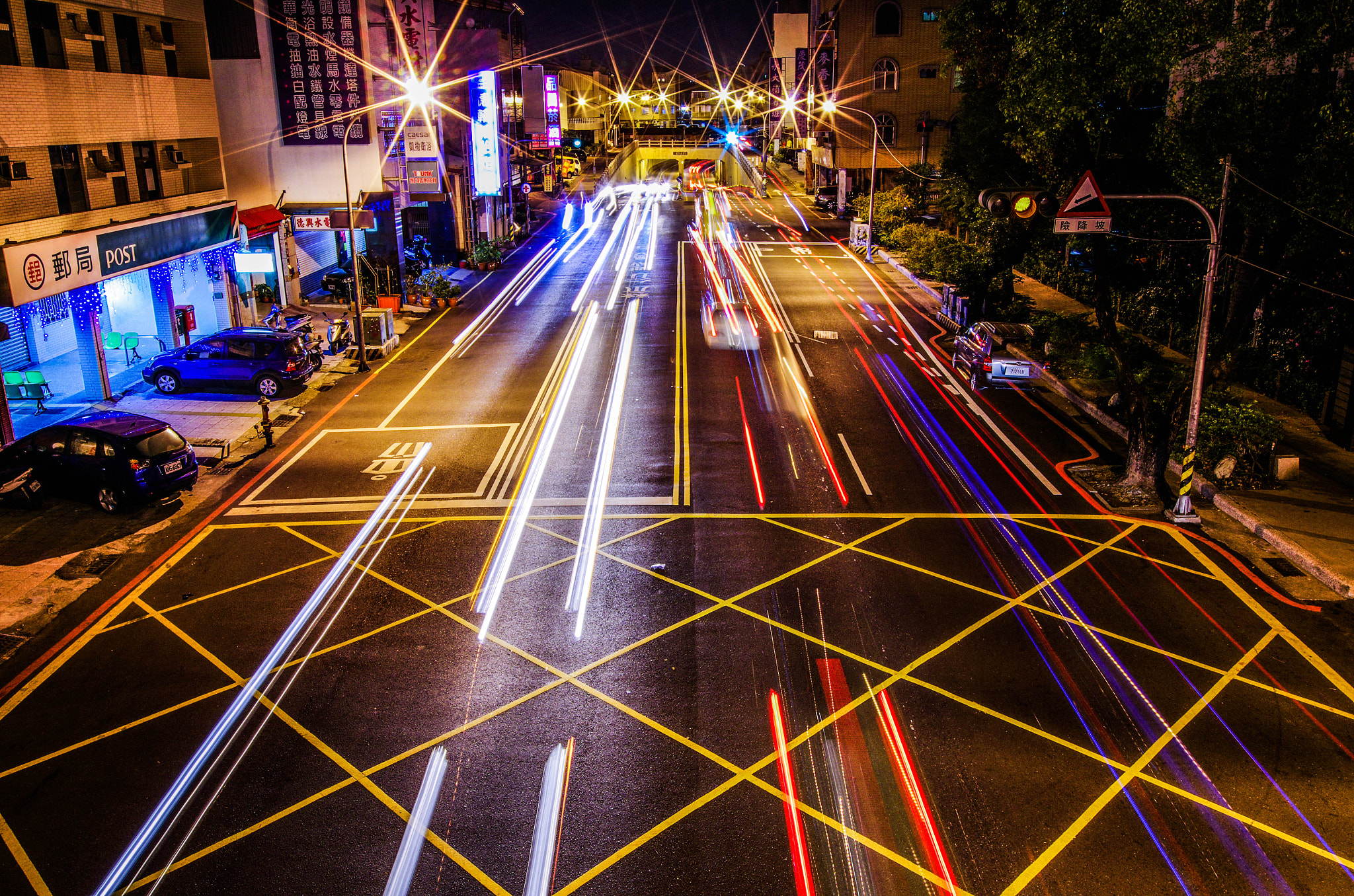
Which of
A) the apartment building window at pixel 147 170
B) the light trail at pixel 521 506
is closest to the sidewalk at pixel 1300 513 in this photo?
the light trail at pixel 521 506

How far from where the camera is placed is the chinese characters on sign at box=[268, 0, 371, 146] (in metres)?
30.3

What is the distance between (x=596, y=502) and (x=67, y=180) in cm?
1584

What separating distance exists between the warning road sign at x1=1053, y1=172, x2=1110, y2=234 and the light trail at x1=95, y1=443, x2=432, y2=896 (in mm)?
12044

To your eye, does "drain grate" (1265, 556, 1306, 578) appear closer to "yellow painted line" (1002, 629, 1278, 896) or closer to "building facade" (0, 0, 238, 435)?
"yellow painted line" (1002, 629, 1278, 896)

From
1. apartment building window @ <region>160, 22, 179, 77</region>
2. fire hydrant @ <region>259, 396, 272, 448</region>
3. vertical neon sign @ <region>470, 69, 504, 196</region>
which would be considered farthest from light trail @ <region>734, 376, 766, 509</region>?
vertical neon sign @ <region>470, 69, 504, 196</region>

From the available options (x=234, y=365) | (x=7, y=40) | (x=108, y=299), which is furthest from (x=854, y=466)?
(x=108, y=299)

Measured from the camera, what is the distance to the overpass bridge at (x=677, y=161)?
9719 cm

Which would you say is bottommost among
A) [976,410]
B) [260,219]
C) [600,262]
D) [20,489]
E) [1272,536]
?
[1272,536]

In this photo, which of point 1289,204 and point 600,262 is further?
point 600,262

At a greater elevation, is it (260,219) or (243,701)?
(260,219)

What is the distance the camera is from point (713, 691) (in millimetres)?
10211

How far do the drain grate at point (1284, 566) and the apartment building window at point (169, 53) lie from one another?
28681mm

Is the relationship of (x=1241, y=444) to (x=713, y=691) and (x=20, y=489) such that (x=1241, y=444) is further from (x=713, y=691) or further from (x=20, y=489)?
(x=20, y=489)

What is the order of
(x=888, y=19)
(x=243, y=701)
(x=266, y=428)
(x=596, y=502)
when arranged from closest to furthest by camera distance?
(x=243, y=701)
(x=596, y=502)
(x=266, y=428)
(x=888, y=19)
